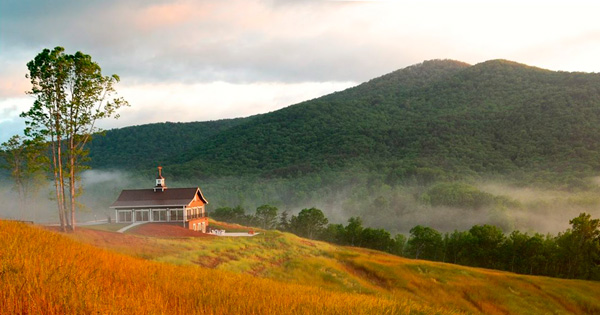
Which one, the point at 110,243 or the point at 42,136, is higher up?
the point at 42,136

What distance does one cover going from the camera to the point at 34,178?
7981 centimetres

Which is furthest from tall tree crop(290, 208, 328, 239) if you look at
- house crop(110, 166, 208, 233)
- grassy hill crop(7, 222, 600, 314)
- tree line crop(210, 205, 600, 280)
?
grassy hill crop(7, 222, 600, 314)

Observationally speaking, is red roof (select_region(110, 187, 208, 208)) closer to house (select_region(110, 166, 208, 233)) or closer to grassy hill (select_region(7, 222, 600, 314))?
house (select_region(110, 166, 208, 233))

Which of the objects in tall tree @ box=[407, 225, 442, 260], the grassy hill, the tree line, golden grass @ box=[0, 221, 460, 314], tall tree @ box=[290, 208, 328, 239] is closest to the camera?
golden grass @ box=[0, 221, 460, 314]

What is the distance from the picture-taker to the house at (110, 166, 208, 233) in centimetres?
6700

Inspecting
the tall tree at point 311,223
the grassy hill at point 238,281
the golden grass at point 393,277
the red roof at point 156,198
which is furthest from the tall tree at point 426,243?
the red roof at point 156,198

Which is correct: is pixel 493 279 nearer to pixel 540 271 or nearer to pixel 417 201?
pixel 540 271

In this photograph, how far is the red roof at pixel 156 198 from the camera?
67188mm

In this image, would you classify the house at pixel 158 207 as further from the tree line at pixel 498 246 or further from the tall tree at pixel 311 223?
the tree line at pixel 498 246

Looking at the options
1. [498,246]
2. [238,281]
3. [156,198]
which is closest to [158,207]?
[156,198]

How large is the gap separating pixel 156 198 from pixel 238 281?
57001mm

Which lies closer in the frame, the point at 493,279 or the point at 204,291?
the point at 204,291

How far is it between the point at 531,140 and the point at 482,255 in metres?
130

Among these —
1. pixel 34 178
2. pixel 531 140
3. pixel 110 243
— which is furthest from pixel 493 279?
pixel 531 140
